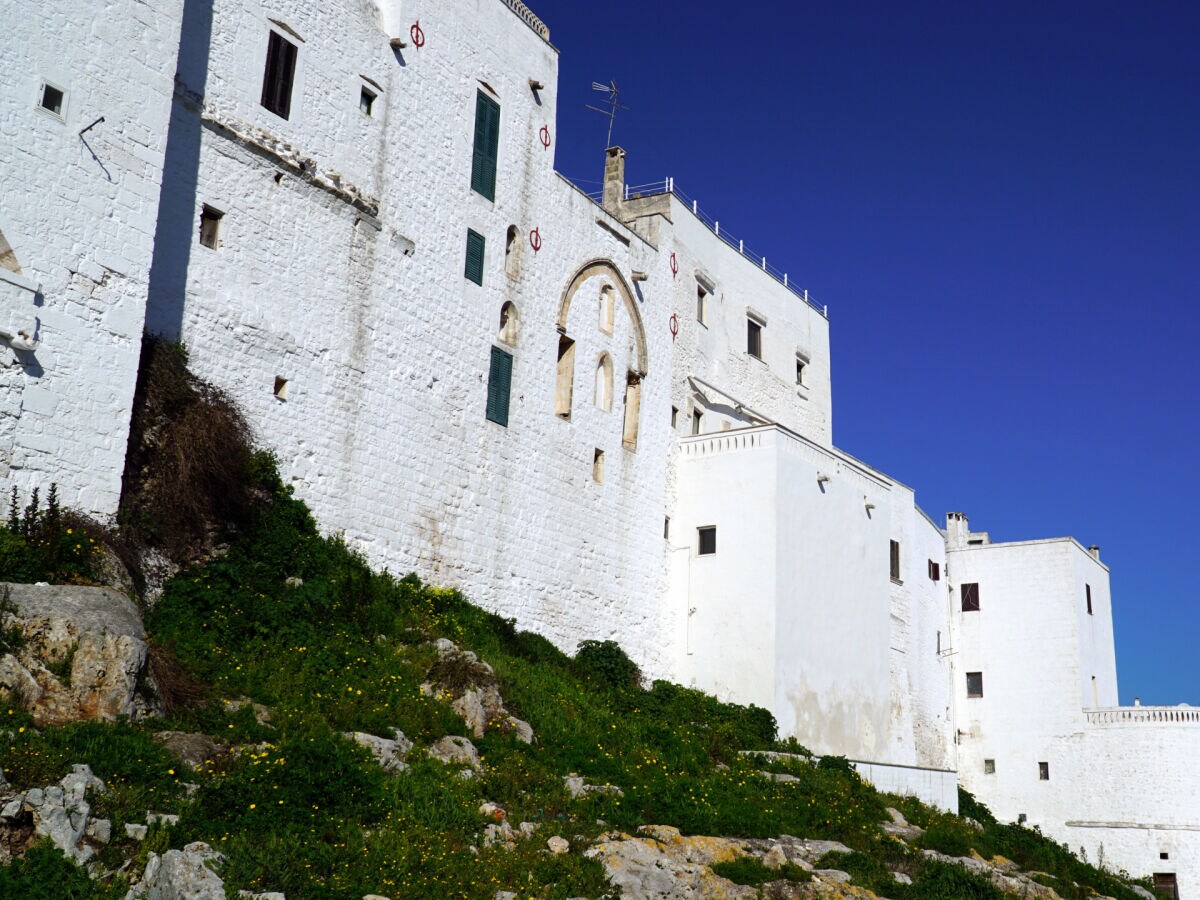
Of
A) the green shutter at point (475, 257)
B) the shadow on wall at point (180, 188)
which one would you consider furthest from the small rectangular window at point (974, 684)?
the shadow on wall at point (180, 188)

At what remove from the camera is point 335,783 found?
43.0ft

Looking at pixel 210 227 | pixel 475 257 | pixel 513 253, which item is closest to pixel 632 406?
pixel 513 253

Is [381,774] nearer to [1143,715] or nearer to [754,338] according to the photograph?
[754,338]

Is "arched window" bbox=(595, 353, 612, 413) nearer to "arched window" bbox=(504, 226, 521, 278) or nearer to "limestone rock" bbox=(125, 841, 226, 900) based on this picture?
"arched window" bbox=(504, 226, 521, 278)

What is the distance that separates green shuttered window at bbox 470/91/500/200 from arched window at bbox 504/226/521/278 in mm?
907

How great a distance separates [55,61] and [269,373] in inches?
233

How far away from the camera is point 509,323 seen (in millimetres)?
25547

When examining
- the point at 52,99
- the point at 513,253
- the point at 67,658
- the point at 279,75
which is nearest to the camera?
the point at 67,658

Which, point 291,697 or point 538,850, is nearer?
point 538,850

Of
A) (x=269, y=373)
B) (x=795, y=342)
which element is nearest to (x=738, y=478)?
(x=795, y=342)

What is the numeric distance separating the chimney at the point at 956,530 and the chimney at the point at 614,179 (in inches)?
684

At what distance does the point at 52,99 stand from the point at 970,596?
3212 cm

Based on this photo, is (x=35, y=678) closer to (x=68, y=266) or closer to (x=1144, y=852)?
(x=68, y=266)

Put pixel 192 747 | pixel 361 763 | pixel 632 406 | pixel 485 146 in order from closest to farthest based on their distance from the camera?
pixel 192 747 → pixel 361 763 → pixel 485 146 → pixel 632 406
